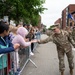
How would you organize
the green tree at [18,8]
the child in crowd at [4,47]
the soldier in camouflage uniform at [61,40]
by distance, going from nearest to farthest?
the child in crowd at [4,47] → the soldier in camouflage uniform at [61,40] → the green tree at [18,8]

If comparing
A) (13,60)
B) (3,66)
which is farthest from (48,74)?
(3,66)

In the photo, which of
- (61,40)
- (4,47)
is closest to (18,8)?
(61,40)

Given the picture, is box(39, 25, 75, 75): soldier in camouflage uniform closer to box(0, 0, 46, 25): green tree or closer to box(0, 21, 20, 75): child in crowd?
box(0, 21, 20, 75): child in crowd

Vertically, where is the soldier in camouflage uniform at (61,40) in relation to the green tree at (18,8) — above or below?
below

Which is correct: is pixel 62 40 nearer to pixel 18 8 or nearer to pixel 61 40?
pixel 61 40

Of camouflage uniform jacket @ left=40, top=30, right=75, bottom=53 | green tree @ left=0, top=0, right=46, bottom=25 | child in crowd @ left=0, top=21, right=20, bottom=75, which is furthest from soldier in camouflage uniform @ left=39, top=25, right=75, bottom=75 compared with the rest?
green tree @ left=0, top=0, right=46, bottom=25

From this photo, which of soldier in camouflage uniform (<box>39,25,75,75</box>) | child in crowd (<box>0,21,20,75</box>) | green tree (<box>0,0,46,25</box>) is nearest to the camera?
child in crowd (<box>0,21,20,75</box>)

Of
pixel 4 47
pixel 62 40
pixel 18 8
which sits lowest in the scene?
pixel 62 40

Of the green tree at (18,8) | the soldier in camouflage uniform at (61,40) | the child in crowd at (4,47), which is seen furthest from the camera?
the green tree at (18,8)

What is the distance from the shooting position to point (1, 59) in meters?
5.10

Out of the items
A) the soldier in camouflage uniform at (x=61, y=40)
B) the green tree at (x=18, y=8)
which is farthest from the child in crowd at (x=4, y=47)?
the green tree at (x=18, y=8)

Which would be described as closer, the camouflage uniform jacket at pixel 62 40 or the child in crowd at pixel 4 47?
the child in crowd at pixel 4 47

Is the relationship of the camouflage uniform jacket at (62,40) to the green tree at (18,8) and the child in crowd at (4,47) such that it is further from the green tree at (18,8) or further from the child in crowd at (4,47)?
the green tree at (18,8)

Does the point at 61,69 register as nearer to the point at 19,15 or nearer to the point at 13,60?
the point at 13,60
